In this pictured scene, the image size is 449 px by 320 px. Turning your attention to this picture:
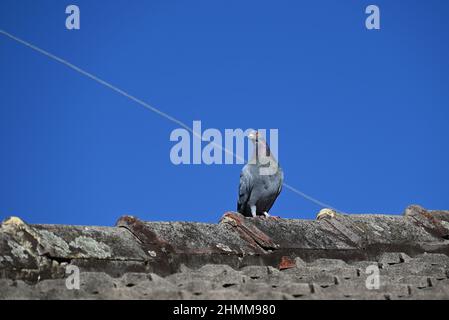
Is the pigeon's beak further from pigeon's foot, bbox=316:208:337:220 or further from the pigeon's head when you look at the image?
pigeon's foot, bbox=316:208:337:220

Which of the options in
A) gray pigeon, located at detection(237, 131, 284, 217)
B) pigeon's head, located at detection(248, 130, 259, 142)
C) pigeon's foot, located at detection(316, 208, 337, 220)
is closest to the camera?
pigeon's foot, located at detection(316, 208, 337, 220)

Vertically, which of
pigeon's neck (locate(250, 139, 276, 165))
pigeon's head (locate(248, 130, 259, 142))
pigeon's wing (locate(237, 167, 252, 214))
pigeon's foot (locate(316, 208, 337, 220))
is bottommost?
pigeon's foot (locate(316, 208, 337, 220))

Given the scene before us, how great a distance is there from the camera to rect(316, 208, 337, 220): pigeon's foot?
25.7ft

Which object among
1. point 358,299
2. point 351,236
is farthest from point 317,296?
point 351,236

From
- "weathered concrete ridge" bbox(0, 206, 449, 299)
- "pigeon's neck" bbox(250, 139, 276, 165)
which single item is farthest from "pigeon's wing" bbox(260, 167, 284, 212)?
"weathered concrete ridge" bbox(0, 206, 449, 299)

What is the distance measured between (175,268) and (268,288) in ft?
4.20

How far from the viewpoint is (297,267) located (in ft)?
21.7

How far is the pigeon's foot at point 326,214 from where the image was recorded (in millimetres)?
7828

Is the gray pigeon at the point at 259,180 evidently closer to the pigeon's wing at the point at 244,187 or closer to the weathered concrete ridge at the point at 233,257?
the pigeon's wing at the point at 244,187

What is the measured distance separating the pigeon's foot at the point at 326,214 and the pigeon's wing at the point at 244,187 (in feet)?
9.11

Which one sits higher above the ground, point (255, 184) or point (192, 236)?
point (255, 184)

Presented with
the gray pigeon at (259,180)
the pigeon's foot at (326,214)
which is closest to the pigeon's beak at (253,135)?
the gray pigeon at (259,180)
